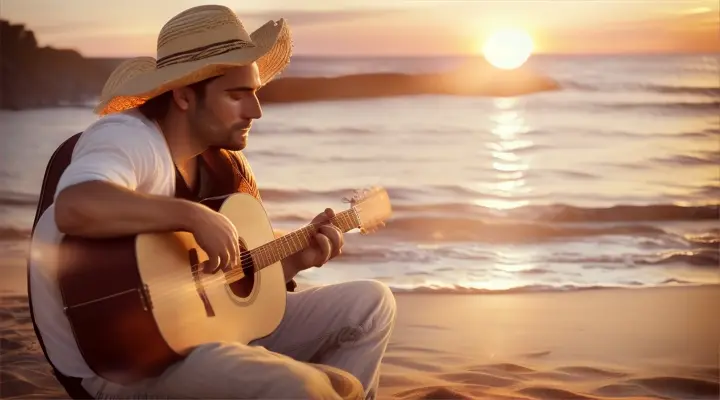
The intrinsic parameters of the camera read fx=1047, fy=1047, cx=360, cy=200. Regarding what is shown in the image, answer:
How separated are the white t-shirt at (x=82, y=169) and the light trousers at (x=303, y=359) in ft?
0.28

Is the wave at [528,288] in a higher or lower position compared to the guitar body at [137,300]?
lower

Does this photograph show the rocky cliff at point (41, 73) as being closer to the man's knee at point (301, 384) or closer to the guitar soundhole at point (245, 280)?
the guitar soundhole at point (245, 280)

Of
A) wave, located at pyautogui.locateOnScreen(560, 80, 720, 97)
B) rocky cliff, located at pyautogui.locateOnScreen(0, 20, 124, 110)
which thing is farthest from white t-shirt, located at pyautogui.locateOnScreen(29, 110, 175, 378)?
wave, located at pyautogui.locateOnScreen(560, 80, 720, 97)

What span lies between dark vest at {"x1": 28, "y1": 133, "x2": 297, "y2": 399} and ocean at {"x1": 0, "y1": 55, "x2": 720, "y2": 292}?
1.32 metres

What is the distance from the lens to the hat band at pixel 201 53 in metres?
2.13

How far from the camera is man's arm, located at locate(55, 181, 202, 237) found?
1.86m

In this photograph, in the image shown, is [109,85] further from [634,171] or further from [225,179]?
[634,171]

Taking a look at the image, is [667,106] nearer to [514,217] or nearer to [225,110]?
[514,217]

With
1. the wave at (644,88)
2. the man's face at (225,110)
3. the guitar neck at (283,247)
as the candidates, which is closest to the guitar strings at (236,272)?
the guitar neck at (283,247)

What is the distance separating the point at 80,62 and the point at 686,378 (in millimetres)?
2689

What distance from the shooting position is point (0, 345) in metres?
3.00

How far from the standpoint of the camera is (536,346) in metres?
3.06

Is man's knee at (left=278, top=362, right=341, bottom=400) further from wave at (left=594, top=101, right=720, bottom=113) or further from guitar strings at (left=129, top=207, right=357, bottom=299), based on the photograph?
wave at (left=594, top=101, right=720, bottom=113)

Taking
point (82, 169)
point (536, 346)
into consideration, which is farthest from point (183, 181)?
point (536, 346)
